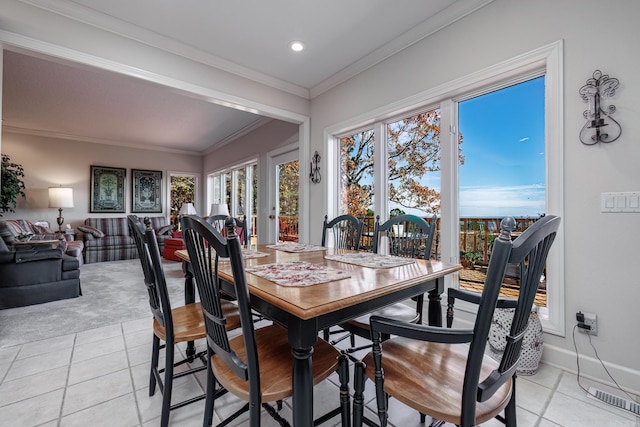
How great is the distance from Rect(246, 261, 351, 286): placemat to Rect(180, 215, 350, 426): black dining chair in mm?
246

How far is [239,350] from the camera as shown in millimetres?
1230

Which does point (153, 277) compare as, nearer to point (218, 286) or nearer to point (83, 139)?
point (218, 286)

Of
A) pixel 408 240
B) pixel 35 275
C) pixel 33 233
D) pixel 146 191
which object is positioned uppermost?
pixel 146 191

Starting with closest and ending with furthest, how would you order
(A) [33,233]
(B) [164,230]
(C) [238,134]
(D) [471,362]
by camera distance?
(D) [471,362]
(A) [33,233]
(C) [238,134]
(B) [164,230]

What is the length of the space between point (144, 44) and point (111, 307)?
272 centimetres

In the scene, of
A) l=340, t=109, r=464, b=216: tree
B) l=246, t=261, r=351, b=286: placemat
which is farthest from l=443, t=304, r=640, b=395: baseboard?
l=246, t=261, r=351, b=286: placemat

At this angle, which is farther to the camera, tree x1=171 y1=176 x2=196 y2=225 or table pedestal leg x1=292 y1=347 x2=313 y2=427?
tree x1=171 y1=176 x2=196 y2=225

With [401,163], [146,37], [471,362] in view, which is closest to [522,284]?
[471,362]

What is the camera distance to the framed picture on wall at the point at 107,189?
6.49 m

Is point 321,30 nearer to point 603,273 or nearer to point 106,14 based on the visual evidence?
point 106,14

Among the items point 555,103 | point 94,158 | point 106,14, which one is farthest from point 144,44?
point 94,158

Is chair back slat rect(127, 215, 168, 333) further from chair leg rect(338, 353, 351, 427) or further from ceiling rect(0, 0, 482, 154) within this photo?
ceiling rect(0, 0, 482, 154)

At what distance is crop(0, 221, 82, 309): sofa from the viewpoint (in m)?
3.09

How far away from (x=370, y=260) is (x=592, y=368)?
1511 millimetres
